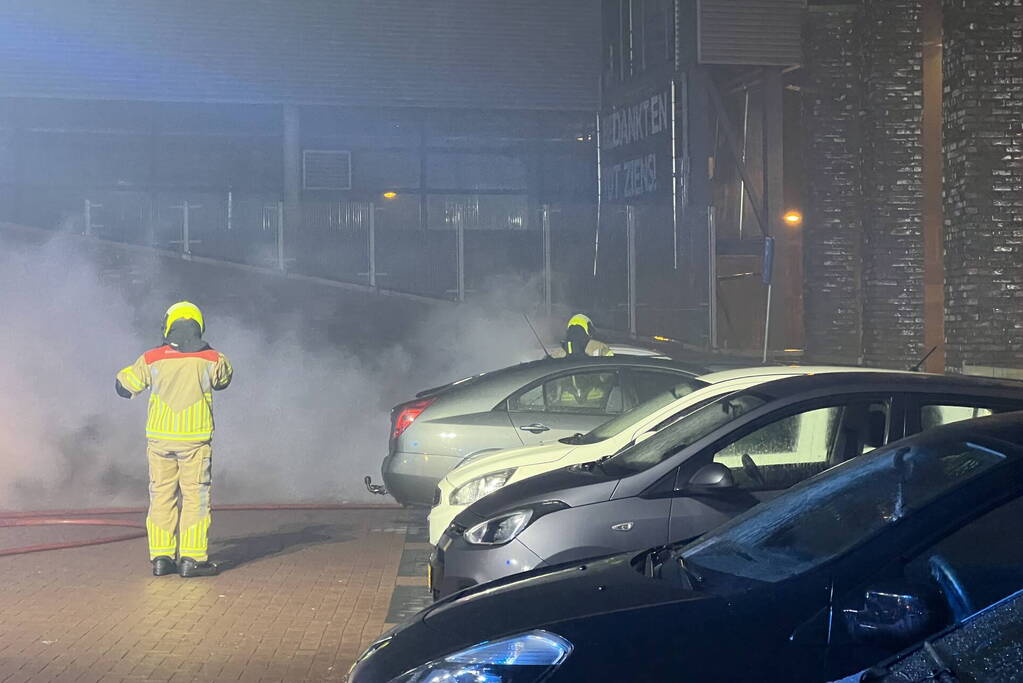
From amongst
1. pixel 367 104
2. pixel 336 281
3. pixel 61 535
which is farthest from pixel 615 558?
pixel 367 104

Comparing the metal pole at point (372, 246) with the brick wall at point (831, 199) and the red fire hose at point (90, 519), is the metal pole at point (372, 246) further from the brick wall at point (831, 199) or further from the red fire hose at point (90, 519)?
the red fire hose at point (90, 519)

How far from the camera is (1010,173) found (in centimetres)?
1316

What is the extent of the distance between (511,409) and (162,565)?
119 inches

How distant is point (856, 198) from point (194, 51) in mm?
13860

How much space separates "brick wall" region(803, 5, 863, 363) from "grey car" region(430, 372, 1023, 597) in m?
14.1

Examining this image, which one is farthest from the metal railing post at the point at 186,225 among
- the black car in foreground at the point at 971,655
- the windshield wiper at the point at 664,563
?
the black car in foreground at the point at 971,655

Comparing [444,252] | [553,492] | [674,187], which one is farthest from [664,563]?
[674,187]

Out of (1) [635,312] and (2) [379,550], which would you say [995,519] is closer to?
(2) [379,550]

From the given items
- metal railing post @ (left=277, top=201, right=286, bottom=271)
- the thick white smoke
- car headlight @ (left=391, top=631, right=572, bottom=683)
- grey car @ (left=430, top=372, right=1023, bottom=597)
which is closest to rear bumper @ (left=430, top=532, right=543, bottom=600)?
grey car @ (left=430, top=372, right=1023, bottom=597)

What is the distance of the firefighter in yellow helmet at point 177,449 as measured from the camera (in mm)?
8352

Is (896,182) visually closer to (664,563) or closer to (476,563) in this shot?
(476,563)

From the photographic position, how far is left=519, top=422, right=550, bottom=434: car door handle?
376 inches

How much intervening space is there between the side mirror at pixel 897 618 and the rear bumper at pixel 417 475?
6595 mm

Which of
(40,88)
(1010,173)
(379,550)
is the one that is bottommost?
(379,550)
